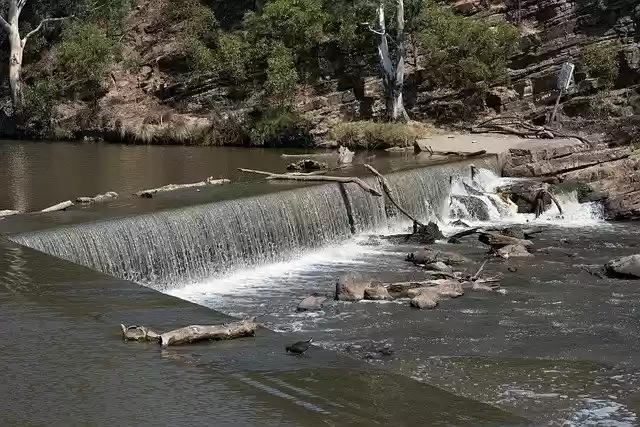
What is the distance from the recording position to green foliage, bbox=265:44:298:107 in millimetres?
30859

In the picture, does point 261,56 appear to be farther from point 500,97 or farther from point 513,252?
point 513,252

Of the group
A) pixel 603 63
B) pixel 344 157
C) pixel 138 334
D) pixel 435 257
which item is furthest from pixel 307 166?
pixel 138 334

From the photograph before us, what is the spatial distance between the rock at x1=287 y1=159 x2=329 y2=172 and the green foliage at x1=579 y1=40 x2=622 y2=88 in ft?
38.8

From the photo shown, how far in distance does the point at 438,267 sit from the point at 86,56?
24.0m

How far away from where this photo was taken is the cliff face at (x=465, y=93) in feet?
96.3

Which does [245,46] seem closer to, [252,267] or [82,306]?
[252,267]

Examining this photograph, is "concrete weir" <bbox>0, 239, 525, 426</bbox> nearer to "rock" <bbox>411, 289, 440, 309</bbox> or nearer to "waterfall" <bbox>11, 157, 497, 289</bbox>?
"waterfall" <bbox>11, 157, 497, 289</bbox>

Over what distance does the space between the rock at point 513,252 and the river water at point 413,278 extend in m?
0.32

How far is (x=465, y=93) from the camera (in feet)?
102

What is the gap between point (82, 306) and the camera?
32.5 ft

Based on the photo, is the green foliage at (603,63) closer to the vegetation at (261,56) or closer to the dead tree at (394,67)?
the vegetation at (261,56)

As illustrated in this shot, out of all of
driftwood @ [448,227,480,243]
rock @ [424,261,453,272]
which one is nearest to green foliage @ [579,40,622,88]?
driftwood @ [448,227,480,243]

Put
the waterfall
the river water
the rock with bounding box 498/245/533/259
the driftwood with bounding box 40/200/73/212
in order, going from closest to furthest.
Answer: the river water
the waterfall
the driftwood with bounding box 40/200/73/212
the rock with bounding box 498/245/533/259

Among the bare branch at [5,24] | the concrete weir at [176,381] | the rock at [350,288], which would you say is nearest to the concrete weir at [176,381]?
the concrete weir at [176,381]
